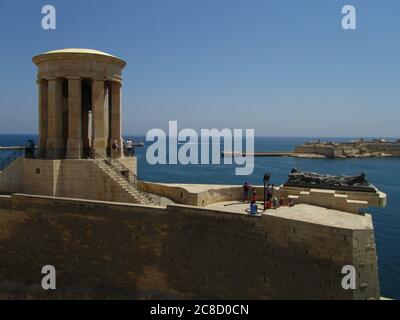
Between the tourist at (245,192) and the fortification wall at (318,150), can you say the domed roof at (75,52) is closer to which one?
the tourist at (245,192)

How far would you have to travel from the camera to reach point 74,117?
15.2 metres

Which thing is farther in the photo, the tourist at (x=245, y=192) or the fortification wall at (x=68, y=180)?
the tourist at (x=245, y=192)

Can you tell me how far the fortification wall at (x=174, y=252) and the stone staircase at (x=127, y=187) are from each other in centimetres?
158

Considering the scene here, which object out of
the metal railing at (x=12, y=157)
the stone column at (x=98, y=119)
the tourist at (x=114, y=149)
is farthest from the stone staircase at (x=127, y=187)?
the metal railing at (x=12, y=157)

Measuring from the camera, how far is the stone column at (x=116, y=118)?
16656 mm

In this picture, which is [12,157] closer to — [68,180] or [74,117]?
[68,180]

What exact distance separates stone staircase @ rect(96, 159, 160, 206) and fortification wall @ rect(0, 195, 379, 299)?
1.58m

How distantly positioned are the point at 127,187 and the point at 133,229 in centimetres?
244

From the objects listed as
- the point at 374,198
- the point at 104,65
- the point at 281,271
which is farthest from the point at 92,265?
the point at 374,198

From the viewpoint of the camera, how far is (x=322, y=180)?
536 inches

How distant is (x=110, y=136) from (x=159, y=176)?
43.7 meters

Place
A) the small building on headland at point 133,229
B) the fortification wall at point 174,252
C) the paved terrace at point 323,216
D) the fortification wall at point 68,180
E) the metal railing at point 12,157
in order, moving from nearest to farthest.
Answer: the fortification wall at point 174,252, the paved terrace at point 323,216, the small building on headland at point 133,229, the fortification wall at point 68,180, the metal railing at point 12,157

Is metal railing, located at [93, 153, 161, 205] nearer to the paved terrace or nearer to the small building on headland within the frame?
the small building on headland
